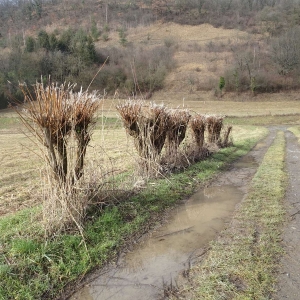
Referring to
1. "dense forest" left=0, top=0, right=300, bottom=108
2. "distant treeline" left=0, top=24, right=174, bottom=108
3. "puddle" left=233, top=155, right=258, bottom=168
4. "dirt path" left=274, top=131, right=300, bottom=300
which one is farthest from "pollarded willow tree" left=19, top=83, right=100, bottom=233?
"distant treeline" left=0, top=24, right=174, bottom=108

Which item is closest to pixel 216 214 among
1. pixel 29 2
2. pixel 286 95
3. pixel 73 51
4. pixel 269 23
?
pixel 286 95

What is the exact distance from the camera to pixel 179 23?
359ft

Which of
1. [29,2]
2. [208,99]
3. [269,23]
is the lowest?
[208,99]

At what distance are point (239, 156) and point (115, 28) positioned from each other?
10313cm

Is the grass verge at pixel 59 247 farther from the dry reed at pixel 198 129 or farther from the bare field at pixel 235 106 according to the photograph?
the bare field at pixel 235 106

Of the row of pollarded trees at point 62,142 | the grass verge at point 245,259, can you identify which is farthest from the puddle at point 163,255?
the row of pollarded trees at point 62,142

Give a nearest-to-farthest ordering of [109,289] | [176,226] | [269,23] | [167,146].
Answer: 1. [109,289]
2. [176,226]
3. [167,146]
4. [269,23]

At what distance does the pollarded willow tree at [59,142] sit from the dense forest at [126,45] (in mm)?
15423

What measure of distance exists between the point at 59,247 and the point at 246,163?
8.72 metres

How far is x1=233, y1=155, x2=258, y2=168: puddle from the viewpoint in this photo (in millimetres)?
10609

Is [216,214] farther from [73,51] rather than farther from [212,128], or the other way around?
[73,51]

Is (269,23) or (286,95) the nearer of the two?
(286,95)

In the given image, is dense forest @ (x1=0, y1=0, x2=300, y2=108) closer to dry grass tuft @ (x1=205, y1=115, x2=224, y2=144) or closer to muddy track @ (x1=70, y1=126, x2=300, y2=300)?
dry grass tuft @ (x1=205, y1=115, x2=224, y2=144)

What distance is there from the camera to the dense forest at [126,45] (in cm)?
5591
